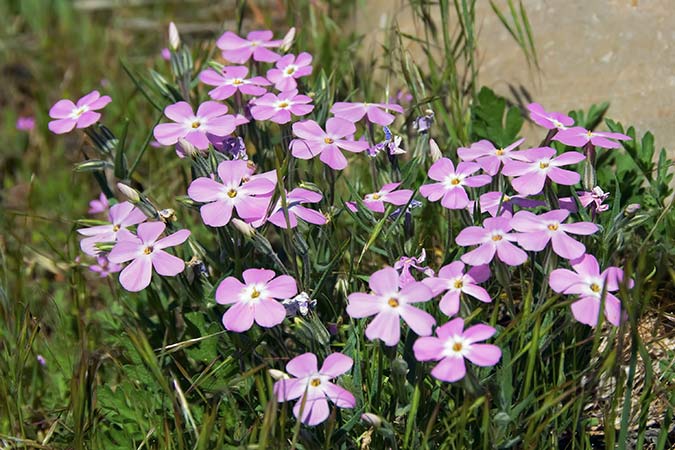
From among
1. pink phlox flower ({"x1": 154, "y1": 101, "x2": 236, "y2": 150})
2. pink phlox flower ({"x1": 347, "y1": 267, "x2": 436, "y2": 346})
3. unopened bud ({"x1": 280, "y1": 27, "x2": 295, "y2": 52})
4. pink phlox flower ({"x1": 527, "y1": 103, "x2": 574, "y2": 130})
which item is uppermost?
unopened bud ({"x1": 280, "y1": 27, "x2": 295, "y2": 52})

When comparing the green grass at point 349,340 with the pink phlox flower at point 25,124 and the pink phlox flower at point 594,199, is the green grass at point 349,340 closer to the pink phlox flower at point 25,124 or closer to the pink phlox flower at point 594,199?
the pink phlox flower at point 594,199

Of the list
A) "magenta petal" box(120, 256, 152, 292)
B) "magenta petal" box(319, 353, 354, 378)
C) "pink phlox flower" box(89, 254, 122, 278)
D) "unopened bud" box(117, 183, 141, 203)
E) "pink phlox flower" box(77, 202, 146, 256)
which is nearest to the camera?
"magenta petal" box(319, 353, 354, 378)

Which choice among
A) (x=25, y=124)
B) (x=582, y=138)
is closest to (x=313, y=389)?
(x=582, y=138)

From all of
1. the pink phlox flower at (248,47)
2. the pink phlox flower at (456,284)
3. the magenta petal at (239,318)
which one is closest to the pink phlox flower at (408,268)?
the pink phlox flower at (456,284)

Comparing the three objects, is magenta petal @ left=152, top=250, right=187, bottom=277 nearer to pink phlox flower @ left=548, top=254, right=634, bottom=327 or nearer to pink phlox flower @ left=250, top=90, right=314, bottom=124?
pink phlox flower @ left=250, top=90, right=314, bottom=124

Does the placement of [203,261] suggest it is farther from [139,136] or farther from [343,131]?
[139,136]

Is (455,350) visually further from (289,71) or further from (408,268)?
(289,71)

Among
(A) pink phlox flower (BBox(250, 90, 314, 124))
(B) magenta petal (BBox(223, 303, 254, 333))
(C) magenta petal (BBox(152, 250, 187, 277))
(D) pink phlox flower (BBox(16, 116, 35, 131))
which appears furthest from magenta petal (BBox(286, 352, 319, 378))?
(D) pink phlox flower (BBox(16, 116, 35, 131))
